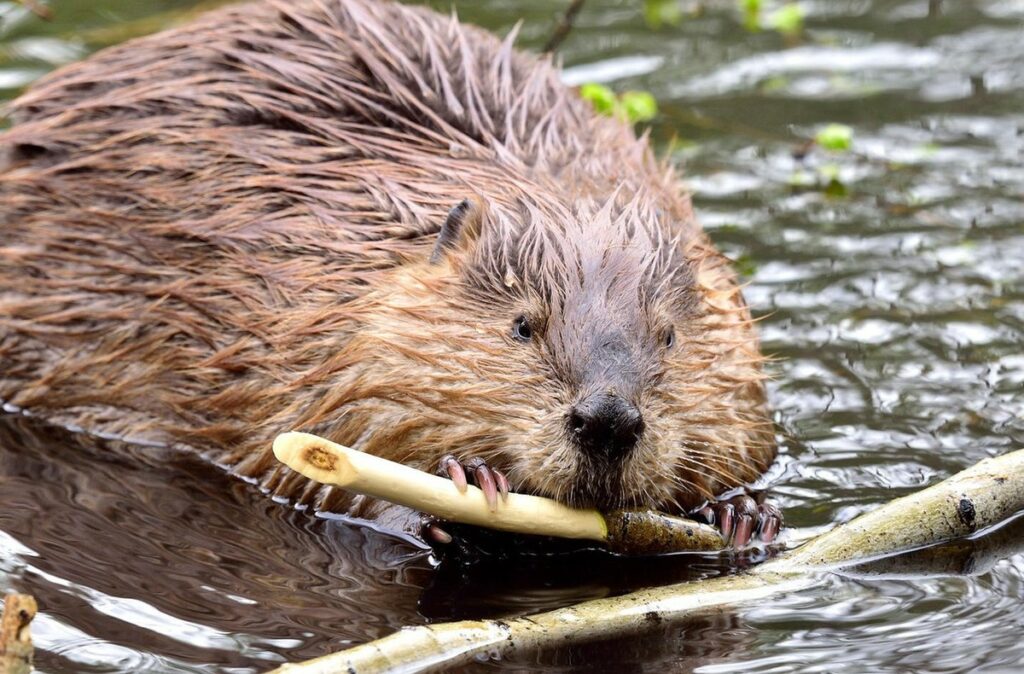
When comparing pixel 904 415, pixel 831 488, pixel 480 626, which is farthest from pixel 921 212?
pixel 480 626

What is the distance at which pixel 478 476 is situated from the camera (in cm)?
365

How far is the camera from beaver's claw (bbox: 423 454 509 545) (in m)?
3.60

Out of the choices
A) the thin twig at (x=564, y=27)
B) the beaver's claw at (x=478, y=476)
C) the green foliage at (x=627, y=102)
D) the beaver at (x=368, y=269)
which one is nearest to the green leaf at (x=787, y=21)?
the green foliage at (x=627, y=102)

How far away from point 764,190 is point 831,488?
7.21 feet

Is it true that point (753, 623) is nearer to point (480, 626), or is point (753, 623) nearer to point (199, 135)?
point (480, 626)

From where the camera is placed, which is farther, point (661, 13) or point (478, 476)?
point (661, 13)

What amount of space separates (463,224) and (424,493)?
844 millimetres

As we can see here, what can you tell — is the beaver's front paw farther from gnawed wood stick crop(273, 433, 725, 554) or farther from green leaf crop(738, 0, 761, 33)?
green leaf crop(738, 0, 761, 33)

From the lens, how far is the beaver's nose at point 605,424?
351 centimetres

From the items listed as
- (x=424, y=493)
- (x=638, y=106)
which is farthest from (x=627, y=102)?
(x=424, y=493)

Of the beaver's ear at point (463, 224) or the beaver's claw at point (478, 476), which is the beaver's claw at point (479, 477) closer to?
the beaver's claw at point (478, 476)

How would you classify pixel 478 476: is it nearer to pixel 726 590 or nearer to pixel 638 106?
pixel 726 590

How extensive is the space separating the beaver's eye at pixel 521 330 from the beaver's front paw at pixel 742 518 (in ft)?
2.15

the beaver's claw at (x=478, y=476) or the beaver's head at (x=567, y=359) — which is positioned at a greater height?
the beaver's head at (x=567, y=359)
